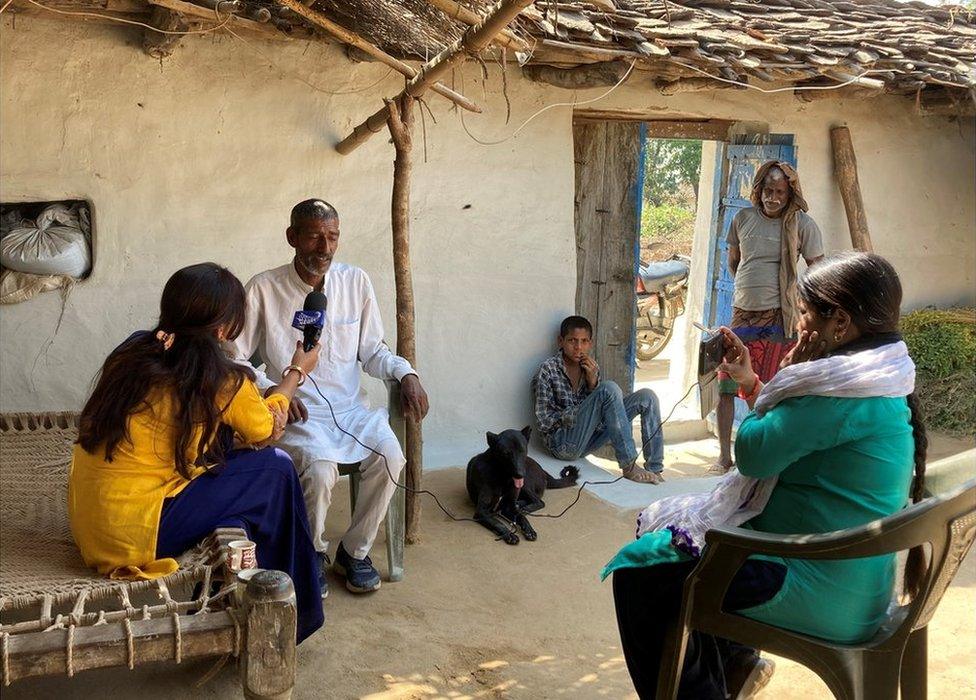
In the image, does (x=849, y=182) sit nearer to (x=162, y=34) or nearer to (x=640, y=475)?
(x=640, y=475)

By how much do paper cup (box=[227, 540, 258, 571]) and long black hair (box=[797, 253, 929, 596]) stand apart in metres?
1.76

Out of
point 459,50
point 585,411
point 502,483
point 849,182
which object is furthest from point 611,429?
point 849,182

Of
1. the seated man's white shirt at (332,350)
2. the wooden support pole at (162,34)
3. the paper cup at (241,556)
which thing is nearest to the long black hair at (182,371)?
the paper cup at (241,556)

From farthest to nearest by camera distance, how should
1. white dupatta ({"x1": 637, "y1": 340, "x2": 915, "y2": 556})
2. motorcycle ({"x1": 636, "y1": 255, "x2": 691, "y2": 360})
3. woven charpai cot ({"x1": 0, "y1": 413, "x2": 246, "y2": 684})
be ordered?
1. motorcycle ({"x1": 636, "y1": 255, "x2": 691, "y2": 360})
2. woven charpai cot ({"x1": 0, "y1": 413, "x2": 246, "y2": 684})
3. white dupatta ({"x1": 637, "y1": 340, "x2": 915, "y2": 556})

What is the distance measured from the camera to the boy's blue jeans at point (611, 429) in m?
5.85

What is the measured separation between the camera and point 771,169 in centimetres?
604

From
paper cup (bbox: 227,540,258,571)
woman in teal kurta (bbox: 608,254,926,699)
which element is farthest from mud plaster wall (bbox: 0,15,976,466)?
woman in teal kurta (bbox: 608,254,926,699)

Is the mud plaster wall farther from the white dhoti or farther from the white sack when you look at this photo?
the white dhoti

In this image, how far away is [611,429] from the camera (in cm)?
586

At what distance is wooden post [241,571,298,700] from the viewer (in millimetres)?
2547

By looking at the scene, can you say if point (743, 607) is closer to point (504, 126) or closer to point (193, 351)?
point (193, 351)

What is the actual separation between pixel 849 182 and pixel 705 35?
2.02 metres

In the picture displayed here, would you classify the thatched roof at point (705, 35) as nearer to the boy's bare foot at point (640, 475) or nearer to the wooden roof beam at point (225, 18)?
the wooden roof beam at point (225, 18)

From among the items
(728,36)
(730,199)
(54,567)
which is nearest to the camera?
(54,567)
